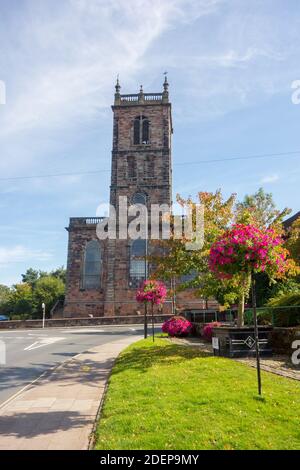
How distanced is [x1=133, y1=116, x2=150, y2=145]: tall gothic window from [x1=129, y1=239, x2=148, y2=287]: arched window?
1246 centimetres

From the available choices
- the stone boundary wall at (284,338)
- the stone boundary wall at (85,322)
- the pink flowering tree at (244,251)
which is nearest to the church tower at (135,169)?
the stone boundary wall at (85,322)

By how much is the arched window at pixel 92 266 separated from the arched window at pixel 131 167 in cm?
884

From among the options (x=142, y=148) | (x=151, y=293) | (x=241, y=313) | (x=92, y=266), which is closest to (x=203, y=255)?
(x=241, y=313)

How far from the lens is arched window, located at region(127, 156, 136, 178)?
4419 cm

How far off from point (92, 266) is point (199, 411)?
38.0 m

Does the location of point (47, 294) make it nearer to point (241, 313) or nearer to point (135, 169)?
point (135, 169)

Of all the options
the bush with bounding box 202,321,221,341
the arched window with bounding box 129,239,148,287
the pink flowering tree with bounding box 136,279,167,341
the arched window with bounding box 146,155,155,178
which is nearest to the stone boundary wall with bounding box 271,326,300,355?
the bush with bounding box 202,321,221,341

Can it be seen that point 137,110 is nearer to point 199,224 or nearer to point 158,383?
point 199,224

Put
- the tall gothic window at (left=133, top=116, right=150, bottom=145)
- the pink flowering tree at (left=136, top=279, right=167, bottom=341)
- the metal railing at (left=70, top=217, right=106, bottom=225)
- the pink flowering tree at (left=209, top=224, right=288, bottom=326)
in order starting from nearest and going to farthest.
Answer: the pink flowering tree at (left=209, top=224, right=288, bottom=326), the pink flowering tree at (left=136, top=279, right=167, bottom=341), the metal railing at (left=70, top=217, right=106, bottom=225), the tall gothic window at (left=133, top=116, right=150, bottom=145)

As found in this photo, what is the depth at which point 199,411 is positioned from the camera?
6.25 metres

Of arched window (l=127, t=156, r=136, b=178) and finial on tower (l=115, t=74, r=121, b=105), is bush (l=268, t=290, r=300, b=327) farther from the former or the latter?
finial on tower (l=115, t=74, r=121, b=105)

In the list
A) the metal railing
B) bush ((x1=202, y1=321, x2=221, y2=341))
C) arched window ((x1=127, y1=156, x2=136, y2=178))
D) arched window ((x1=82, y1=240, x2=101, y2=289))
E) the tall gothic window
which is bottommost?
bush ((x1=202, y1=321, x2=221, y2=341))

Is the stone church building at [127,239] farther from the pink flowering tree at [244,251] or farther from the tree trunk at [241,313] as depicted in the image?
the pink flowering tree at [244,251]
